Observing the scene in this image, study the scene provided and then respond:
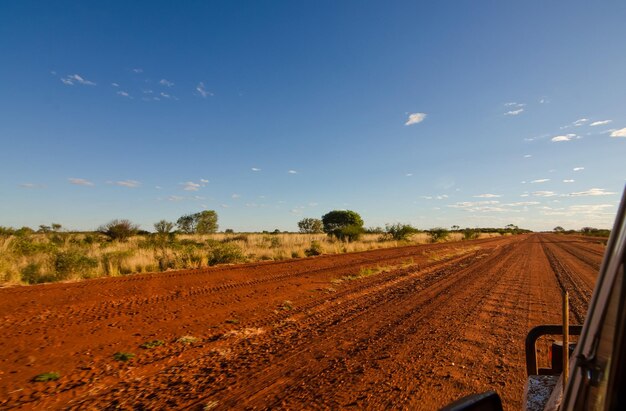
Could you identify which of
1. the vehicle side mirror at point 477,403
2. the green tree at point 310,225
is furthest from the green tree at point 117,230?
the green tree at point 310,225

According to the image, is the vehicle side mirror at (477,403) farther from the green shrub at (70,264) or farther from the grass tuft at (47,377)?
the green shrub at (70,264)

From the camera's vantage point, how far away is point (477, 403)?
1253 millimetres

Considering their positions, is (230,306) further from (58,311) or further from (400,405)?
(400,405)

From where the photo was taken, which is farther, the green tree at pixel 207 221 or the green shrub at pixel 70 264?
the green tree at pixel 207 221

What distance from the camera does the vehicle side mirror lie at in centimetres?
121

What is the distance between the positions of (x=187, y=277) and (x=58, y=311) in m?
4.74

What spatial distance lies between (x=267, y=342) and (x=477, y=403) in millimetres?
5009

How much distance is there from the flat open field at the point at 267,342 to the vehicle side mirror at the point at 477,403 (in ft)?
9.29

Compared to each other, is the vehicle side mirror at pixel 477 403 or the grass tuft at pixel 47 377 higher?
the vehicle side mirror at pixel 477 403

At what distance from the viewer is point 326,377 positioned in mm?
4434

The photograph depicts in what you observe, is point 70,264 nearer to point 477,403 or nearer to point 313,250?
point 477,403

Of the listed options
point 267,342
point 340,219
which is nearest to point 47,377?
point 267,342

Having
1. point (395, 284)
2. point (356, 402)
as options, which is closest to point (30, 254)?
point (395, 284)

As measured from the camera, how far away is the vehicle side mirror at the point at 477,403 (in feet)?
3.98
